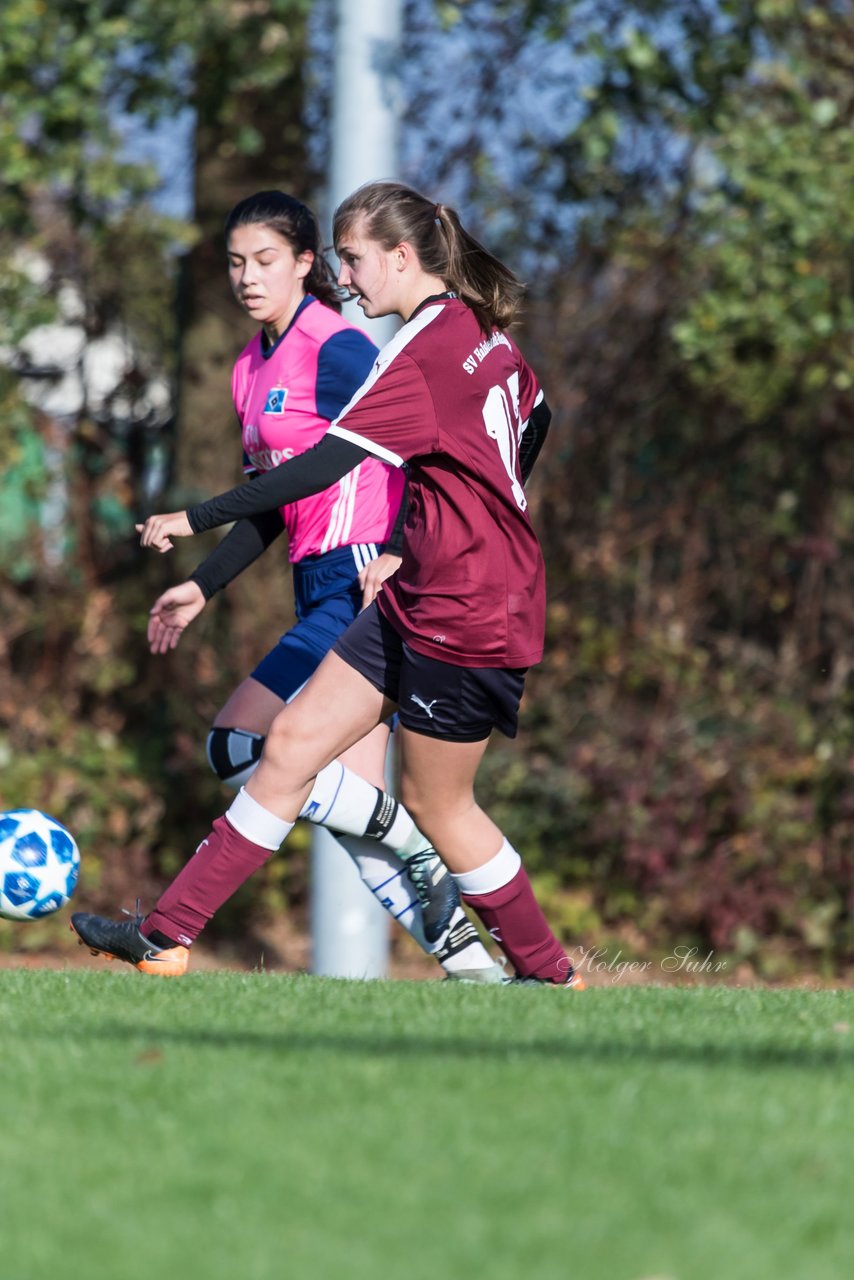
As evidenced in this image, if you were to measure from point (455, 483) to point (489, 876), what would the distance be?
1146mm

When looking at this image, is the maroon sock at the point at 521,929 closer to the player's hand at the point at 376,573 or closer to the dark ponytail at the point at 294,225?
the player's hand at the point at 376,573

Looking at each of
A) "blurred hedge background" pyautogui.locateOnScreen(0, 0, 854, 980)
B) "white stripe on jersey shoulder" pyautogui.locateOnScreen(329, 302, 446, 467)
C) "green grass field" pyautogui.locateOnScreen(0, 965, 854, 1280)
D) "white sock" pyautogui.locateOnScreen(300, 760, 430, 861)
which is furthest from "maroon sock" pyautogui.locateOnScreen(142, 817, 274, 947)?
"blurred hedge background" pyautogui.locateOnScreen(0, 0, 854, 980)

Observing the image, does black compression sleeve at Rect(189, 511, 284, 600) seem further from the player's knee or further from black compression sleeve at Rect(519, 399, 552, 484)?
black compression sleeve at Rect(519, 399, 552, 484)

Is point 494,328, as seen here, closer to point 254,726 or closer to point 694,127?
point 254,726

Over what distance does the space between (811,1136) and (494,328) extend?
2533 millimetres

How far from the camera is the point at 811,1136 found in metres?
3.22

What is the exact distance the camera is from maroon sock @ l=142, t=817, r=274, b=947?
5199 mm

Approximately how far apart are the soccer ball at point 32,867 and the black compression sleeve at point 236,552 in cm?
92

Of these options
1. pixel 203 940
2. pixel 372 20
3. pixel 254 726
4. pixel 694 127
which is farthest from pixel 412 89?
pixel 254 726

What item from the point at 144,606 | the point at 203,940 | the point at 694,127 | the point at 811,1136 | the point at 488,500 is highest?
the point at 694,127

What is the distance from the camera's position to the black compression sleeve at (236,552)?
5543 mm

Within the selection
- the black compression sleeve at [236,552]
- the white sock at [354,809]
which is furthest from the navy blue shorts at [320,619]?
the white sock at [354,809]

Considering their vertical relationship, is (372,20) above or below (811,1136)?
above

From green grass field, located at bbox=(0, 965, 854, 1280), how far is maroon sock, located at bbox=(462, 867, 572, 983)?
29.9 inches
